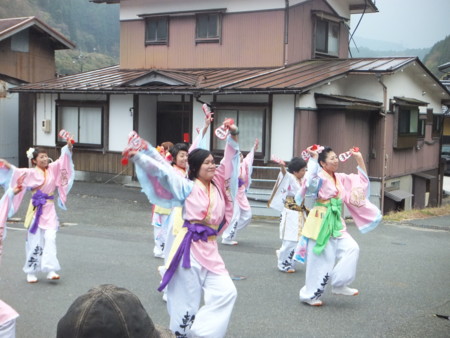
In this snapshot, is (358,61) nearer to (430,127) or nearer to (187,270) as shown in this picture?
(430,127)

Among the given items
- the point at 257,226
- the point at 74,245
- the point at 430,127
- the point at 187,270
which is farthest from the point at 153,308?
the point at 430,127

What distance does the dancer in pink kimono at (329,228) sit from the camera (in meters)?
6.80

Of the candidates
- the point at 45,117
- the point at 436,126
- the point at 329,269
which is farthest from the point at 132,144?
the point at 436,126

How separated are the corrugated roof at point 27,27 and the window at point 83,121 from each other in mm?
4096

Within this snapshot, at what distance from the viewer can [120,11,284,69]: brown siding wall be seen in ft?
58.4

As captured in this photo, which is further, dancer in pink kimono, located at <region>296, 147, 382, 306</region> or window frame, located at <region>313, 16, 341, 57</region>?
window frame, located at <region>313, 16, 341, 57</region>

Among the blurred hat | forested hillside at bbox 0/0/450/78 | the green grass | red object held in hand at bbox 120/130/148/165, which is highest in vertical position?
forested hillside at bbox 0/0/450/78

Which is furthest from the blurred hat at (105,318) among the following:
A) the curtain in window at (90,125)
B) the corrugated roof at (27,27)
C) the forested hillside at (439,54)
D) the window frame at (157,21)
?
the corrugated roof at (27,27)

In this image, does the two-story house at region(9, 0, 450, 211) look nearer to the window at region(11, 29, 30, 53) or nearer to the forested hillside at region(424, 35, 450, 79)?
the forested hillside at region(424, 35, 450, 79)

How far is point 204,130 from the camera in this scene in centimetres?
602

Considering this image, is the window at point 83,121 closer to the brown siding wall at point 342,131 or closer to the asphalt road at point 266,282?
the asphalt road at point 266,282

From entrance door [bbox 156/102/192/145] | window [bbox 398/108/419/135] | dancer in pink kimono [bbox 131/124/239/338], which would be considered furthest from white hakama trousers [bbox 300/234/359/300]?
entrance door [bbox 156/102/192/145]

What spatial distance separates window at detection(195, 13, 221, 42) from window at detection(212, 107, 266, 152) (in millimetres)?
3373

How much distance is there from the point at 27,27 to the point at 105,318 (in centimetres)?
2349
